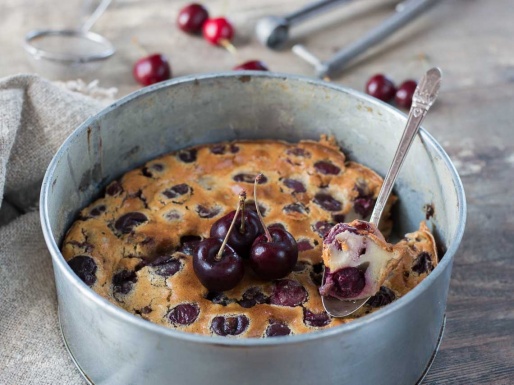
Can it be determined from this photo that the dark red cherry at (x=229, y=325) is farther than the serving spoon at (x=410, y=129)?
No

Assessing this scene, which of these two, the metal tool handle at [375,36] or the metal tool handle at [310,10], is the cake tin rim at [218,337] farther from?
the metal tool handle at [310,10]

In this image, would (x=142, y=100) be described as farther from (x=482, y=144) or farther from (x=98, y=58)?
(x=482, y=144)

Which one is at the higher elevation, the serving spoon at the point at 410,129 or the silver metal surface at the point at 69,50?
the serving spoon at the point at 410,129

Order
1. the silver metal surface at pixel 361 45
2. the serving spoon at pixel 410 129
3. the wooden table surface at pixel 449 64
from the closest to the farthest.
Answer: the serving spoon at pixel 410 129 → the wooden table surface at pixel 449 64 → the silver metal surface at pixel 361 45

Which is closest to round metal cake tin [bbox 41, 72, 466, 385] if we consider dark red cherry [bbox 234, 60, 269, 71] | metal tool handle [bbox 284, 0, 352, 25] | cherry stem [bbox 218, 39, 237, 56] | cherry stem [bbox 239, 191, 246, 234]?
cherry stem [bbox 239, 191, 246, 234]

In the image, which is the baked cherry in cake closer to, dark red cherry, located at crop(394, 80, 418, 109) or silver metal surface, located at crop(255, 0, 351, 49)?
dark red cherry, located at crop(394, 80, 418, 109)

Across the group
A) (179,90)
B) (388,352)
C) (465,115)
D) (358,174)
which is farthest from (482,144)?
(388,352)

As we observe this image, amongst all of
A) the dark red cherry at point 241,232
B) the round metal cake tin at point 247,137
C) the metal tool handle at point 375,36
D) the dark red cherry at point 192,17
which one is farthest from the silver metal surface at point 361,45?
the dark red cherry at point 241,232

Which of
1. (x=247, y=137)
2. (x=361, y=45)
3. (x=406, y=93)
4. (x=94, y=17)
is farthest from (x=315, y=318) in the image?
(x=94, y=17)
